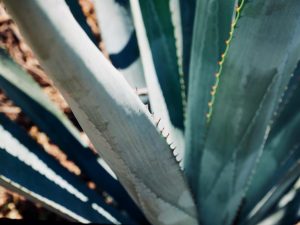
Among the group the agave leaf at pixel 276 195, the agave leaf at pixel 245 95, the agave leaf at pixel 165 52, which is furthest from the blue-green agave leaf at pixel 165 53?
the agave leaf at pixel 276 195

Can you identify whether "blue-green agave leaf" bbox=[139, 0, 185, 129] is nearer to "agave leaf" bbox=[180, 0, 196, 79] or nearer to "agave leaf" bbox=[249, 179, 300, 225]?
"agave leaf" bbox=[180, 0, 196, 79]

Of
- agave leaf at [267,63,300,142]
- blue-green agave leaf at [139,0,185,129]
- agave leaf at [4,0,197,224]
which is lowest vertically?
agave leaf at [267,63,300,142]

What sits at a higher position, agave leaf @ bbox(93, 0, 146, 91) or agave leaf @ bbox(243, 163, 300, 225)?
agave leaf @ bbox(93, 0, 146, 91)

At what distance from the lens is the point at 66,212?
0.86 m

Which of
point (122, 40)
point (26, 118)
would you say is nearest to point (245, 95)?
point (122, 40)

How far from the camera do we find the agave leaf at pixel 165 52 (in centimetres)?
94

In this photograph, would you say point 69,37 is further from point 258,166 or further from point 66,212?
point 258,166

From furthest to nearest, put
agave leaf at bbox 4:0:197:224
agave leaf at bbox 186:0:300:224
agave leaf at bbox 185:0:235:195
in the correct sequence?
agave leaf at bbox 185:0:235:195, agave leaf at bbox 186:0:300:224, agave leaf at bbox 4:0:197:224

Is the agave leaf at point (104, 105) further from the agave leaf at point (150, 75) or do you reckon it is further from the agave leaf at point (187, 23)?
the agave leaf at point (187, 23)

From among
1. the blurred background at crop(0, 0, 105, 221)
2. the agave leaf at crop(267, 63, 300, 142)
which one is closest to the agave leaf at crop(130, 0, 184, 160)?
the agave leaf at crop(267, 63, 300, 142)

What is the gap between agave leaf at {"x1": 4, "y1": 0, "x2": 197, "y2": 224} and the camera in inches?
16.6

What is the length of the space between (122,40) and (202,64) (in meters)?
0.24

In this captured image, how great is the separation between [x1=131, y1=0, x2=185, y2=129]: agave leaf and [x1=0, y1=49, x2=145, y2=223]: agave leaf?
0.74 feet

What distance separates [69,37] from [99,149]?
227 mm
